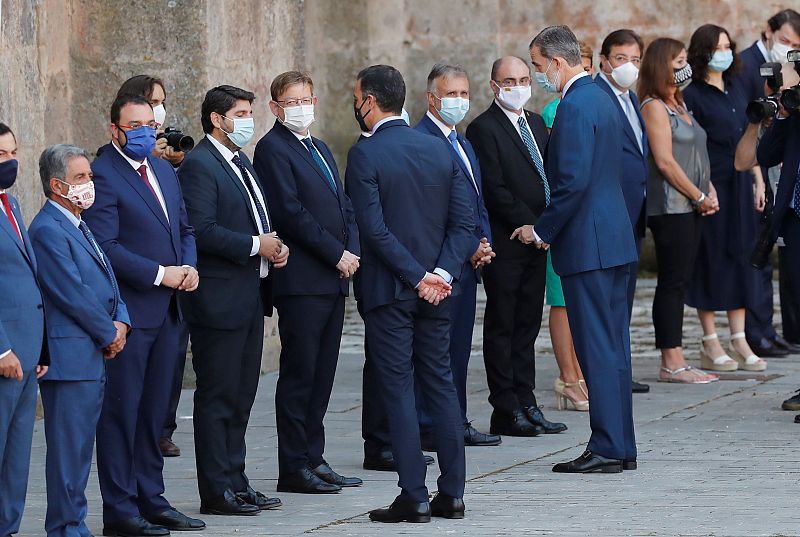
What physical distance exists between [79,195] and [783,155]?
14.4ft

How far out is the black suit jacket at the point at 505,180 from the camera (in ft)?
28.4

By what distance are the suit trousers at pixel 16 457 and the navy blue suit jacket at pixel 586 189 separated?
103 inches

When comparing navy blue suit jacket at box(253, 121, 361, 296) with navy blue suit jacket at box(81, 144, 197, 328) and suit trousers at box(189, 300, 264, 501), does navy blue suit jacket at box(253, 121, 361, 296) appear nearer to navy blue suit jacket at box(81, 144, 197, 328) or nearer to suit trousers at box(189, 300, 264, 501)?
suit trousers at box(189, 300, 264, 501)

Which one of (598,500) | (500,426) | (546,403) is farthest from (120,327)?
(546,403)

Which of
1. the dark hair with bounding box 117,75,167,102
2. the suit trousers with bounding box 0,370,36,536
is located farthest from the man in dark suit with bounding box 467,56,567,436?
the suit trousers with bounding box 0,370,36,536

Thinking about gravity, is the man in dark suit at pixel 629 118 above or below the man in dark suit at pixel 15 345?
above

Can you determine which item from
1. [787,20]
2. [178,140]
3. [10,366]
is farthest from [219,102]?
[787,20]

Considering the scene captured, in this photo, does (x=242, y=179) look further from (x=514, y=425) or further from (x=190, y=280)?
(x=514, y=425)

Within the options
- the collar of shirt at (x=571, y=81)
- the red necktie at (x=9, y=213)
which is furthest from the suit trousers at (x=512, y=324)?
the red necktie at (x=9, y=213)

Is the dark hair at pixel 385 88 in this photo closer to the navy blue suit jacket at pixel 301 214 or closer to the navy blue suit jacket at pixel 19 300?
the navy blue suit jacket at pixel 301 214

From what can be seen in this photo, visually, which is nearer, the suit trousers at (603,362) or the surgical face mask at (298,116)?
the surgical face mask at (298,116)

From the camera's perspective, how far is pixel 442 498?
6.61 m

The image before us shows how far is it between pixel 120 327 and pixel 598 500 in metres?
2.09

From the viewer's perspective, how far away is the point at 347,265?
7328 mm
